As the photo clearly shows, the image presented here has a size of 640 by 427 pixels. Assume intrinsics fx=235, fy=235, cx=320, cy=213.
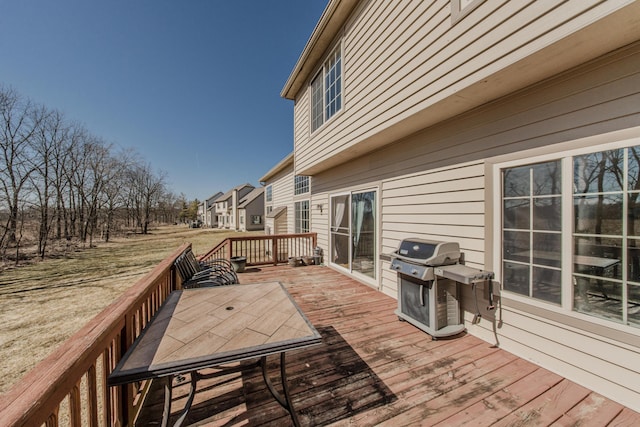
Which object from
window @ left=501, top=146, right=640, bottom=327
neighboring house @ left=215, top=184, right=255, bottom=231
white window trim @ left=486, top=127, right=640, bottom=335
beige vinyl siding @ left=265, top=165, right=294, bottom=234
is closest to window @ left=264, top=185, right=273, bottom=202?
beige vinyl siding @ left=265, top=165, right=294, bottom=234

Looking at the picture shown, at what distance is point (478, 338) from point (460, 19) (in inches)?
138

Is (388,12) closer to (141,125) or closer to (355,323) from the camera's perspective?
(355,323)

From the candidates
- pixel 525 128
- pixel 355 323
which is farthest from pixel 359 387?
pixel 525 128

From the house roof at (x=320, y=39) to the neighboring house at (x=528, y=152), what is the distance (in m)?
0.15

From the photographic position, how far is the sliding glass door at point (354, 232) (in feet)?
15.8

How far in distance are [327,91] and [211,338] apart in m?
5.18

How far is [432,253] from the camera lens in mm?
2791

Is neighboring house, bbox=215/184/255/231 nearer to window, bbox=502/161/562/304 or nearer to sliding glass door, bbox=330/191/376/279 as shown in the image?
sliding glass door, bbox=330/191/376/279

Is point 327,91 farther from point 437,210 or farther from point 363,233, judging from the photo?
point 437,210

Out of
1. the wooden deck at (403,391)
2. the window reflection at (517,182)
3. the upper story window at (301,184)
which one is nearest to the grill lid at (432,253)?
the window reflection at (517,182)

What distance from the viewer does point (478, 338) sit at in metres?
2.85

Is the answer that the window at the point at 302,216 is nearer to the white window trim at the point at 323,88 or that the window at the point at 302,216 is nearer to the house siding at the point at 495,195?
the white window trim at the point at 323,88

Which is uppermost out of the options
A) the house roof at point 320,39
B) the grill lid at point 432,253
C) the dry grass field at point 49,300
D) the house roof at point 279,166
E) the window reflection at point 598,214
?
the house roof at point 320,39

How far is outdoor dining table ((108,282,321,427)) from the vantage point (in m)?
1.25
